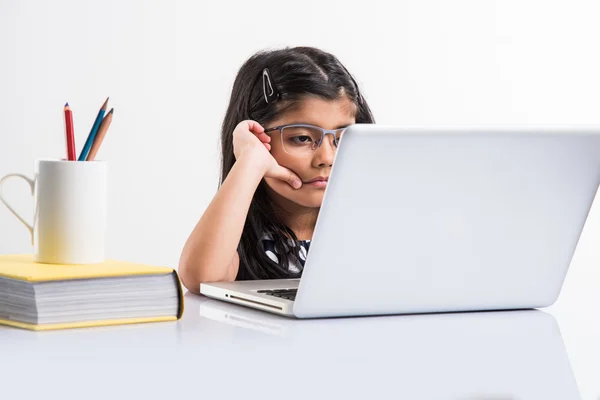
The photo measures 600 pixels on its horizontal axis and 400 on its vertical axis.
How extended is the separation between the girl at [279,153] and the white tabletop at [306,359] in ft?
1.29

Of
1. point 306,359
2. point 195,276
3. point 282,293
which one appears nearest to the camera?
point 306,359

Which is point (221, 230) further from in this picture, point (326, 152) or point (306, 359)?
point (306, 359)

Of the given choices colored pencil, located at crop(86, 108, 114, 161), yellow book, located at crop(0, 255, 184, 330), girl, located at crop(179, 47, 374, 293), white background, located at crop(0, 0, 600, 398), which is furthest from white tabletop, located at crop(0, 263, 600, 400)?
white background, located at crop(0, 0, 600, 398)

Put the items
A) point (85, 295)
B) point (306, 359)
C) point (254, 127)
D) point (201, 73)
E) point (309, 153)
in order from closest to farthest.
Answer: point (306, 359), point (85, 295), point (254, 127), point (309, 153), point (201, 73)

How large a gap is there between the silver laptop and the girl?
336mm

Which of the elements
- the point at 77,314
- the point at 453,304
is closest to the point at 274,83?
the point at 453,304

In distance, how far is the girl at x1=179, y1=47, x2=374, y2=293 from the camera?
1.40 m

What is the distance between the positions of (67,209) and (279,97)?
837mm

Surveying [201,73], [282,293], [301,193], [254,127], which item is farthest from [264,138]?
[201,73]

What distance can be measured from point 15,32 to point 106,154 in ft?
1.98

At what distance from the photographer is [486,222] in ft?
3.33

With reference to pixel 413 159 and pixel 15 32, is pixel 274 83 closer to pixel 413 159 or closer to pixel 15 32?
pixel 413 159

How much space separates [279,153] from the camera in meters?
1.68

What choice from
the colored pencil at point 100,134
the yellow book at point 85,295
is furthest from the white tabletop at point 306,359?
the colored pencil at point 100,134
